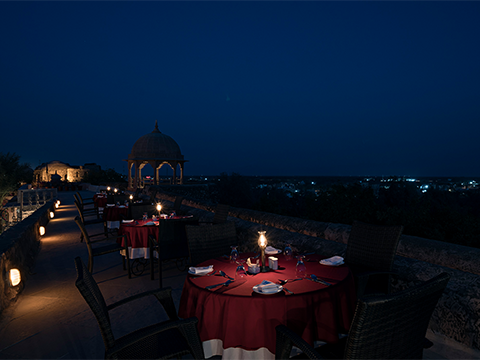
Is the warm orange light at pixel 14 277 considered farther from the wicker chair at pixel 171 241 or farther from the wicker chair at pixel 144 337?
the wicker chair at pixel 144 337

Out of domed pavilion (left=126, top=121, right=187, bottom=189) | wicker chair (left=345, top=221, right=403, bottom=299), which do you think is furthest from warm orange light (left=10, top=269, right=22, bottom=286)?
domed pavilion (left=126, top=121, right=187, bottom=189)

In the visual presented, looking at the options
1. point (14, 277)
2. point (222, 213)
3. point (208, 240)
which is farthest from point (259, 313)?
point (222, 213)

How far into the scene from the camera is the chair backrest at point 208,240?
10.9 feet

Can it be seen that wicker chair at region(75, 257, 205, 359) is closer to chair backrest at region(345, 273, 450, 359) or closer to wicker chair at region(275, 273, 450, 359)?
wicker chair at region(275, 273, 450, 359)

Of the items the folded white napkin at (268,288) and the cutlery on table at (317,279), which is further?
the cutlery on table at (317,279)

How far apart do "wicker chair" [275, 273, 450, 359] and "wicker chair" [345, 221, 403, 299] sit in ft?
3.81

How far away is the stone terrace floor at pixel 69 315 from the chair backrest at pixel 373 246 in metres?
0.83

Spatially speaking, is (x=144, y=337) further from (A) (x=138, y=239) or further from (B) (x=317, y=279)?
(A) (x=138, y=239)

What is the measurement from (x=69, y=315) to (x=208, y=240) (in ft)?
6.43

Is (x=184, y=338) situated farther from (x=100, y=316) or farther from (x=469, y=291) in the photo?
(x=469, y=291)

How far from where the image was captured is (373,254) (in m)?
3.12

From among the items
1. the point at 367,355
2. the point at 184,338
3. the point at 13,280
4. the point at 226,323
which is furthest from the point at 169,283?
the point at 367,355

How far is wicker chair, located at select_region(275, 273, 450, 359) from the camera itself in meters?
1.30

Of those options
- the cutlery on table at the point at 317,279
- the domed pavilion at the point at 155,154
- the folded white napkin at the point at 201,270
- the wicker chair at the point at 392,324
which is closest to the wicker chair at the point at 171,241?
the folded white napkin at the point at 201,270
